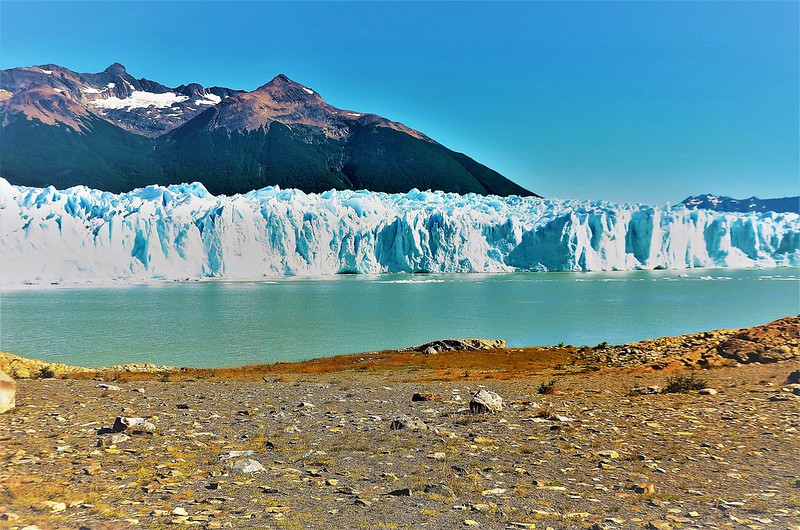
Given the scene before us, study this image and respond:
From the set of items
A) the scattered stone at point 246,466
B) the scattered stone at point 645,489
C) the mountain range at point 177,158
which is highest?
the mountain range at point 177,158

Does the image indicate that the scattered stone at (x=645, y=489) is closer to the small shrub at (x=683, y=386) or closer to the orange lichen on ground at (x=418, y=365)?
the small shrub at (x=683, y=386)

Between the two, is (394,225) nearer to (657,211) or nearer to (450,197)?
(450,197)

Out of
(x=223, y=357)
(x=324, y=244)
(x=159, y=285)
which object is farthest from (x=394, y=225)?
(x=223, y=357)

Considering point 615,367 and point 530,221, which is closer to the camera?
point 615,367

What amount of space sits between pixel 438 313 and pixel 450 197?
56.1 meters

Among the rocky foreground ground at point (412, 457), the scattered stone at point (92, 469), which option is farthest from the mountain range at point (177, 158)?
the scattered stone at point (92, 469)

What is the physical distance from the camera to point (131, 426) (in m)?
7.00

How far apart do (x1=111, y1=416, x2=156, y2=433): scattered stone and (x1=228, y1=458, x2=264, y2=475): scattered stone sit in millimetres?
1883

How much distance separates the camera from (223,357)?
25859 millimetres

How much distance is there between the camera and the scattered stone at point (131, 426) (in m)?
6.97

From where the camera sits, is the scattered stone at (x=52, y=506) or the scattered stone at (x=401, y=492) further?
the scattered stone at (x=401, y=492)

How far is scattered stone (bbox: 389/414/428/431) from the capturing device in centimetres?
755

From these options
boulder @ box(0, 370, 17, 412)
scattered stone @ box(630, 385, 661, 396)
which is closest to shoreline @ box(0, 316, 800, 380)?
scattered stone @ box(630, 385, 661, 396)

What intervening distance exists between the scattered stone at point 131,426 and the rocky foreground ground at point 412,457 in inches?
0.9
